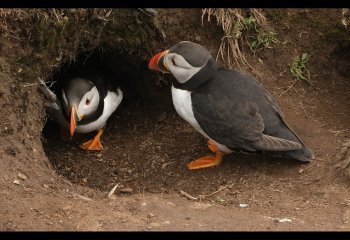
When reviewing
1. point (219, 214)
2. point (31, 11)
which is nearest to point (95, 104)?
point (31, 11)

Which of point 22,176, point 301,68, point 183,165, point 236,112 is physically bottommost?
point 183,165

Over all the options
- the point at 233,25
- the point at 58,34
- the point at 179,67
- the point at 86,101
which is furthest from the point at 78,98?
A: the point at 233,25

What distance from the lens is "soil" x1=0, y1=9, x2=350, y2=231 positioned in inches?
146

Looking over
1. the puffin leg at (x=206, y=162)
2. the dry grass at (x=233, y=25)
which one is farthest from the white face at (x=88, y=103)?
the dry grass at (x=233, y=25)

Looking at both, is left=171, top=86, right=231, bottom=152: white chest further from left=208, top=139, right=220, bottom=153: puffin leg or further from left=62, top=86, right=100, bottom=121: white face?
left=62, top=86, right=100, bottom=121: white face

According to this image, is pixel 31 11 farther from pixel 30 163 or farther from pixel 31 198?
pixel 31 198

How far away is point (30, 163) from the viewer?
14.0 feet

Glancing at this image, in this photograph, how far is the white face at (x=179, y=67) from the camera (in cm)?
480

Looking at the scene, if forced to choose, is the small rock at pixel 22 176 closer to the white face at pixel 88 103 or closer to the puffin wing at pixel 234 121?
the white face at pixel 88 103

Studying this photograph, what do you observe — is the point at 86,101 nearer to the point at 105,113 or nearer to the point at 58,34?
the point at 105,113

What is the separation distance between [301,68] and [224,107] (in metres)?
1.36

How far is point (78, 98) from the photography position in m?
5.16

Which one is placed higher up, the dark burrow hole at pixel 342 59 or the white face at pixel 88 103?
the dark burrow hole at pixel 342 59

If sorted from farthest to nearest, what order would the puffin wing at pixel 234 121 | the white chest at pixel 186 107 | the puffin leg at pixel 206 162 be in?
the puffin leg at pixel 206 162 → the white chest at pixel 186 107 → the puffin wing at pixel 234 121
